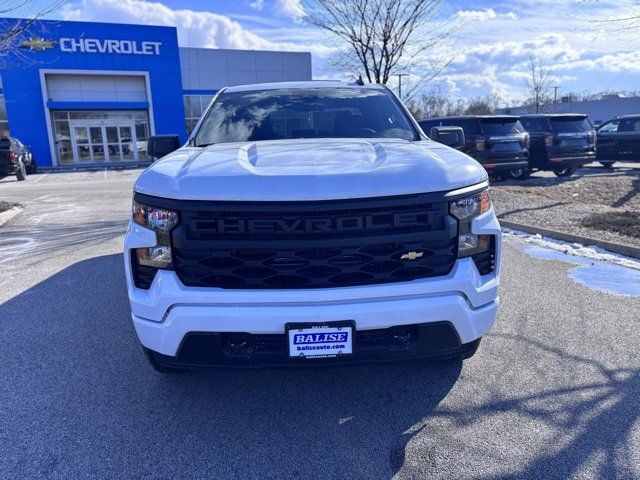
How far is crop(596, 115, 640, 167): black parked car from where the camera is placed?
15789 mm

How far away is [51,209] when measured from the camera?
427 inches

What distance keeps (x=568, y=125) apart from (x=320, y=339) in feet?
45.7

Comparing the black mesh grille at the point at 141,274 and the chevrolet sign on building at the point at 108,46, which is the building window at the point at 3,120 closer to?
the chevrolet sign on building at the point at 108,46

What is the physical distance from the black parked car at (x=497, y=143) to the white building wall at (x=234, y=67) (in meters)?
24.1

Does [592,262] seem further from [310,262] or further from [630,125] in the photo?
Result: [630,125]

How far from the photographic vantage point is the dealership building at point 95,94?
89.2 feet

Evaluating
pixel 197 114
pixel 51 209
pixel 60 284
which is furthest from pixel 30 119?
pixel 60 284

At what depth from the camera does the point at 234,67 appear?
34500 millimetres

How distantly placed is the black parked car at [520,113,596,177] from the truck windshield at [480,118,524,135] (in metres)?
1.49

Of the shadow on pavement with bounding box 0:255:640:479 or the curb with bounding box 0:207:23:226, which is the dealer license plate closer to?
the shadow on pavement with bounding box 0:255:640:479

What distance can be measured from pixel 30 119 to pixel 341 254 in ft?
102

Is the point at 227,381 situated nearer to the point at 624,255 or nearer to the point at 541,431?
the point at 541,431

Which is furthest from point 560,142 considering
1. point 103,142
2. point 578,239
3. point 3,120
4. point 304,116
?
point 3,120

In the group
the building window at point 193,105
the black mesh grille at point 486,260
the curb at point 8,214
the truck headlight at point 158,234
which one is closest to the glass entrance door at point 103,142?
the building window at point 193,105
